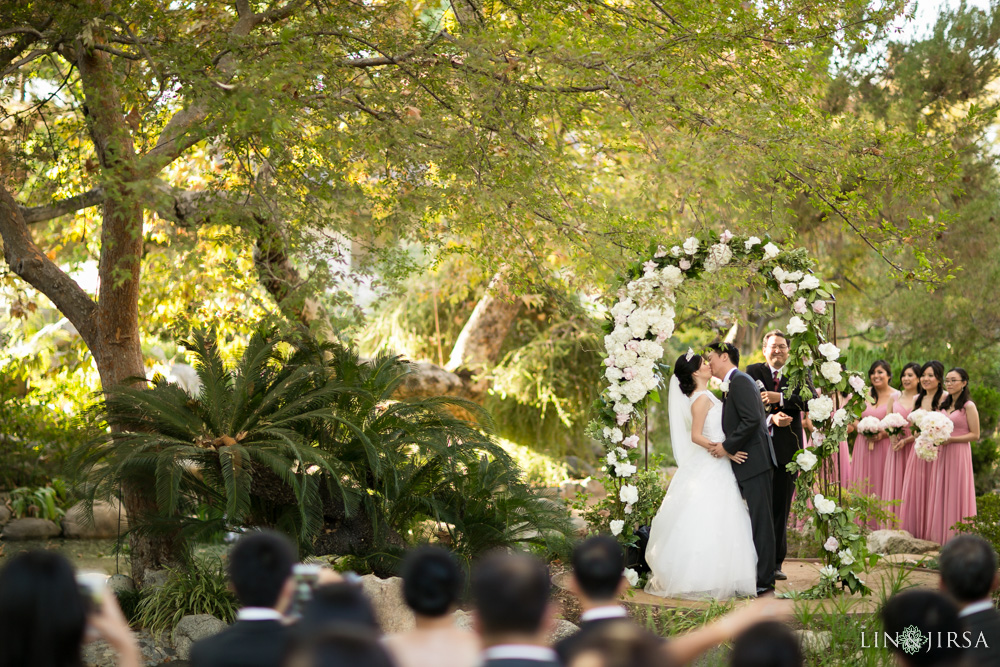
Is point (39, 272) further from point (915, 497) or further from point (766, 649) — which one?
point (915, 497)

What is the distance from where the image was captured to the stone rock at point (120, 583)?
7543 millimetres

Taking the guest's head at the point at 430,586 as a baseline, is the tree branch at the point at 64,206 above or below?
above

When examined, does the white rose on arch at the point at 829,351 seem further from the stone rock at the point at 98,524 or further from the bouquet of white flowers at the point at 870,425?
the stone rock at the point at 98,524

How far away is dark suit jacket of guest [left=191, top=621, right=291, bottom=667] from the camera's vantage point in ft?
8.54

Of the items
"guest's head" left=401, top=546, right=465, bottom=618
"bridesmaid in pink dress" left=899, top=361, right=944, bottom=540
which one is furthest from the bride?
"guest's head" left=401, top=546, right=465, bottom=618

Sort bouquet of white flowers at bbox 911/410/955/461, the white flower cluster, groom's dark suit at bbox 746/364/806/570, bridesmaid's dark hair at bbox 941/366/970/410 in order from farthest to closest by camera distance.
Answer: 1. bridesmaid's dark hair at bbox 941/366/970/410
2. bouquet of white flowers at bbox 911/410/955/461
3. groom's dark suit at bbox 746/364/806/570
4. the white flower cluster

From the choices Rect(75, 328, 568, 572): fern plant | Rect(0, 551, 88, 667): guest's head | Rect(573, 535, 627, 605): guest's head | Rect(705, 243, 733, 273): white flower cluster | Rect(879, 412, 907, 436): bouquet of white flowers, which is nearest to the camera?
Rect(0, 551, 88, 667): guest's head

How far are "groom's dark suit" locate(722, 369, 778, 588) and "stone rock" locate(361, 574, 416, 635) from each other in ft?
9.62

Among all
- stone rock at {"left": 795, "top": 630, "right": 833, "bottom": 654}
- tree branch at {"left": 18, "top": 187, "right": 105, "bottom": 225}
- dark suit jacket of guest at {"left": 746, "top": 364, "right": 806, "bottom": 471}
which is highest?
tree branch at {"left": 18, "top": 187, "right": 105, "bottom": 225}

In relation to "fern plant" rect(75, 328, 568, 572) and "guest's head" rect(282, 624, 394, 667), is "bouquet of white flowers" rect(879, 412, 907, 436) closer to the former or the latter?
"fern plant" rect(75, 328, 568, 572)

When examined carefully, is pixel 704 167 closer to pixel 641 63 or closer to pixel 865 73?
pixel 641 63

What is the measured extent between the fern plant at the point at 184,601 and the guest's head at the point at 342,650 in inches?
206

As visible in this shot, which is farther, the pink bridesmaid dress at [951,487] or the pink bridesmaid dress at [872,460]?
the pink bridesmaid dress at [872,460]

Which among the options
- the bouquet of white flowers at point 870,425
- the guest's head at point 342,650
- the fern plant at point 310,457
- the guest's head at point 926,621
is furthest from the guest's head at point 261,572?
the bouquet of white flowers at point 870,425
